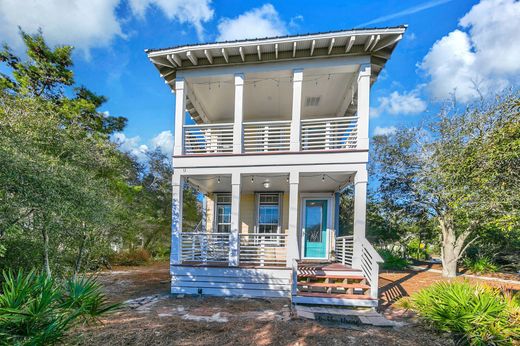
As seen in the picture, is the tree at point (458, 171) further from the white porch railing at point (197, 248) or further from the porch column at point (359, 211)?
the white porch railing at point (197, 248)

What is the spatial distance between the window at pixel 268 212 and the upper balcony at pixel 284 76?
255cm

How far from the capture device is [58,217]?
535 centimetres

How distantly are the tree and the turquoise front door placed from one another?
3.84 metres

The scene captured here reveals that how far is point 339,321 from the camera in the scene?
5.04 meters

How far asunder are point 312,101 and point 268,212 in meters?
4.85

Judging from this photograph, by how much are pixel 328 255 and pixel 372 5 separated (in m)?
10.6

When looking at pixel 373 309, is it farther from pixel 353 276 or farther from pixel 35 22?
pixel 35 22

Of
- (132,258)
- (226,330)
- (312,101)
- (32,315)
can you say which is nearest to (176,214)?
(226,330)

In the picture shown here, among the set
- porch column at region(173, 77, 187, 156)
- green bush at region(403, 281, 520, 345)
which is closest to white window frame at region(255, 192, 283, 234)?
porch column at region(173, 77, 187, 156)

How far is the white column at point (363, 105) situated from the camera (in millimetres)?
7129

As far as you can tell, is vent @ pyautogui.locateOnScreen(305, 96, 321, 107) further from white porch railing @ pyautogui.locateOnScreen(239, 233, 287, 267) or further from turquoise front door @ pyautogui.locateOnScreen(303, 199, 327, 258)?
white porch railing @ pyautogui.locateOnScreen(239, 233, 287, 267)

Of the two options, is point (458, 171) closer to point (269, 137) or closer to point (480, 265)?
point (269, 137)

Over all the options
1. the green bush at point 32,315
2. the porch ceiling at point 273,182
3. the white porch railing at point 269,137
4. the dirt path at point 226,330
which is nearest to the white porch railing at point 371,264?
the dirt path at point 226,330

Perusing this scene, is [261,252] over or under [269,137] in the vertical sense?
under
